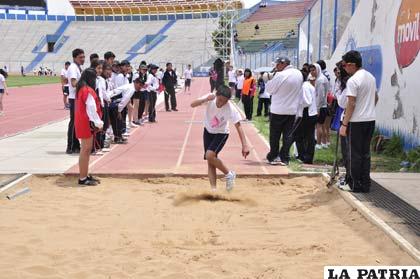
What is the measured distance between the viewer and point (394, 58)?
10.9 m

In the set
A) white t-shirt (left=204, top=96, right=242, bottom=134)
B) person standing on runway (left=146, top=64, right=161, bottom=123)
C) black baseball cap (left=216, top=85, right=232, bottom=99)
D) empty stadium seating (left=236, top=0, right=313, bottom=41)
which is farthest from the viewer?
empty stadium seating (left=236, top=0, right=313, bottom=41)

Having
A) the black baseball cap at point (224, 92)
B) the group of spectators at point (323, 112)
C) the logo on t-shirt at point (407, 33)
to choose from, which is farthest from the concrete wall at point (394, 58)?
the black baseball cap at point (224, 92)

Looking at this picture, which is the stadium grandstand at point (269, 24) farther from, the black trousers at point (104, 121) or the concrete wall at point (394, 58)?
the black trousers at point (104, 121)

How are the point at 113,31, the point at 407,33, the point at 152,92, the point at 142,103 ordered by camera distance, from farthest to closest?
1. the point at 113,31
2. the point at 152,92
3. the point at 142,103
4. the point at 407,33

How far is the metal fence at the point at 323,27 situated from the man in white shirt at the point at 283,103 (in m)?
5.85

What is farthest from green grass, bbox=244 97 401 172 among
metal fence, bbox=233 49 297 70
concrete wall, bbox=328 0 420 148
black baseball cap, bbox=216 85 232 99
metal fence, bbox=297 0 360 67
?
metal fence, bbox=233 49 297 70

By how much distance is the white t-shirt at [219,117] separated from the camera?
23.5 feet

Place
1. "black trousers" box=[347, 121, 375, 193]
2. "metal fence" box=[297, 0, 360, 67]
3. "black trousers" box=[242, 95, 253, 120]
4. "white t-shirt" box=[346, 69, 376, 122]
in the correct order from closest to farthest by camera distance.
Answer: "white t-shirt" box=[346, 69, 376, 122] < "black trousers" box=[347, 121, 375, 193] < "metal fence" box=[297, 0, 360, 67] < "black trousers" box=[242, 95, 253, 120]

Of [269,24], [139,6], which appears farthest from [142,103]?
[139,6]

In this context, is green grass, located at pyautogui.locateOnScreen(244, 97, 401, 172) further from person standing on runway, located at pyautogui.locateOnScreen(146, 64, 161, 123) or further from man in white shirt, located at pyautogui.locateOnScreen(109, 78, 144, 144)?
person standing on runway, located at pyautogui.locateOnScreen(146, 64, 161, 123)

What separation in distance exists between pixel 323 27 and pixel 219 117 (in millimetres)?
11602

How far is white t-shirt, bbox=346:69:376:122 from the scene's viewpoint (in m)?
6.68

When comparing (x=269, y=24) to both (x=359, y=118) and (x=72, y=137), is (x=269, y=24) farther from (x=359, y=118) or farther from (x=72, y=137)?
(x=359, y=118)

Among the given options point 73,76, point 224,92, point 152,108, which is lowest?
point 152,108
